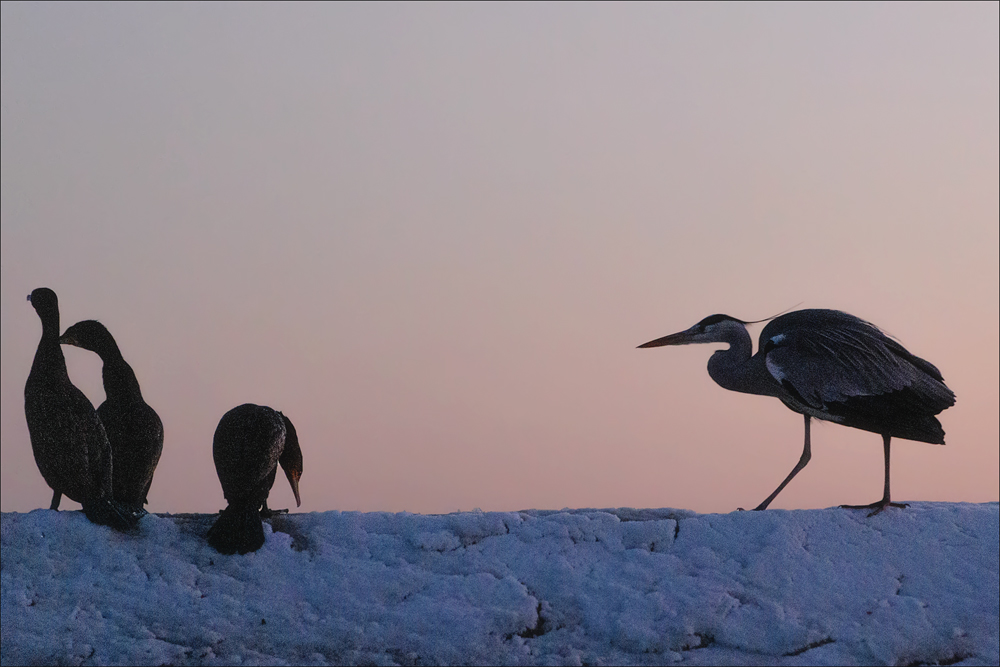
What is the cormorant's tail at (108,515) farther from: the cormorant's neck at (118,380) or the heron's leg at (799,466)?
the heron's leg at (799,466)

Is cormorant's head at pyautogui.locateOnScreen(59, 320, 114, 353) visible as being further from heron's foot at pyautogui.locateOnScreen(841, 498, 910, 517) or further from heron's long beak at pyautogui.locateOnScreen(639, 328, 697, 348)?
heron's foot at pyautogui.locateOnScreen(841, 498, 910, 517)

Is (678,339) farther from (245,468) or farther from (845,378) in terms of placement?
(245,468)

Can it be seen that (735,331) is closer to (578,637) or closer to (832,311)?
(832,311)

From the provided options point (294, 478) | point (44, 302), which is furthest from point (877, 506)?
point (44, 302)

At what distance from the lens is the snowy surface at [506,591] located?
5.88 meters

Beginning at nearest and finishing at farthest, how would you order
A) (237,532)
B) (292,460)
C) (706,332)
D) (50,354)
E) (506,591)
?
(506,591)
(237,532)
(50,354)
(292,460)
(706,332)

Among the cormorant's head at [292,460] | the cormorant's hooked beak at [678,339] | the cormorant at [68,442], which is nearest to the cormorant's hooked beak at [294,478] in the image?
the cormorant's head at [292,460]

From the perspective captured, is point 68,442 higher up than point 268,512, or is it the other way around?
point 68,442

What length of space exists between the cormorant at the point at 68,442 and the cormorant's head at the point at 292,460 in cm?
112

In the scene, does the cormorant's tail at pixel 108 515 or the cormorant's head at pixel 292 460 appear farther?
the cormorant's head at pixel 292 460

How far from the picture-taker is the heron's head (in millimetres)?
8209

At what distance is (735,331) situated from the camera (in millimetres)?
8141

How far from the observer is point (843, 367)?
7422 millimetres

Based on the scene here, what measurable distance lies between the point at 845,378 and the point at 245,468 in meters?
4.11
